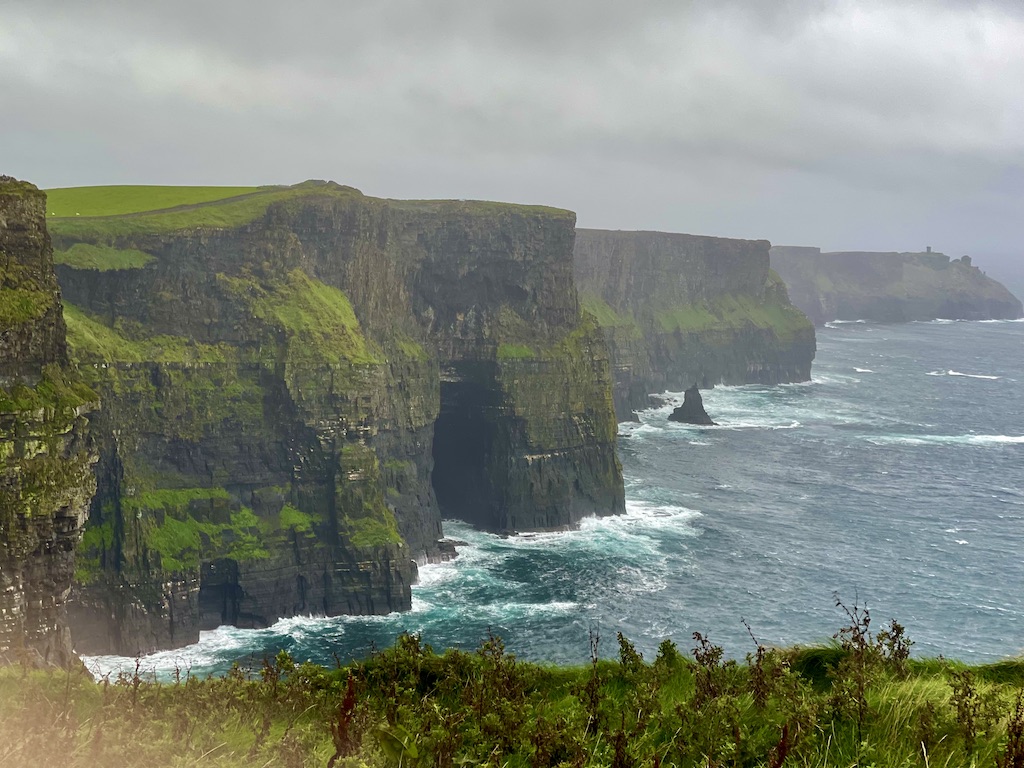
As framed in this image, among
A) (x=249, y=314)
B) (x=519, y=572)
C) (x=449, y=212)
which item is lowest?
(x=519, y=572)

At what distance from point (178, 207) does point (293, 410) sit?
927 inches

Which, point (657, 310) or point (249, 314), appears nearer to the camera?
point (249, 314)

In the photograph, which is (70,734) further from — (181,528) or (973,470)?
(973,470)

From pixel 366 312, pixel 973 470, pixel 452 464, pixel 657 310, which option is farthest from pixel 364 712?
pixel 657 310

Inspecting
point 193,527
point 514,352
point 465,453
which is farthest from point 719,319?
point 193,527

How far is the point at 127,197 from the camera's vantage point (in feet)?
305

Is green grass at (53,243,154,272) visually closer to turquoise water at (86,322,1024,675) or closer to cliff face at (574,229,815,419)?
turquoise water at (86,322,1024,675)

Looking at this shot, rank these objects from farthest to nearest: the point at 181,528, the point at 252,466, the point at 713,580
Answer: the point at 713,580 < the point at 252,466 < the point at 181,528

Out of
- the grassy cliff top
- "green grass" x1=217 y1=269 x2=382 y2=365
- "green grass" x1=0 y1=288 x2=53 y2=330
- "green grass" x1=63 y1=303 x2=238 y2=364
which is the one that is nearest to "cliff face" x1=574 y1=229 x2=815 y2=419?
the grassy cliff top

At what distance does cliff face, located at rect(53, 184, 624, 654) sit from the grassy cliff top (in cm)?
46

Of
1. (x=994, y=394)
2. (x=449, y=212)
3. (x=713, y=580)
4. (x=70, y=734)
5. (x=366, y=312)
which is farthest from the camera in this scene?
(x=994, y=394)

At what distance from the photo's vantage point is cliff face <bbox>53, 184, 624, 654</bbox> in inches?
2630

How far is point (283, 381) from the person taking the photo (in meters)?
74.8

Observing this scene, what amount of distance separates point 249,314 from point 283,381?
6.02m
